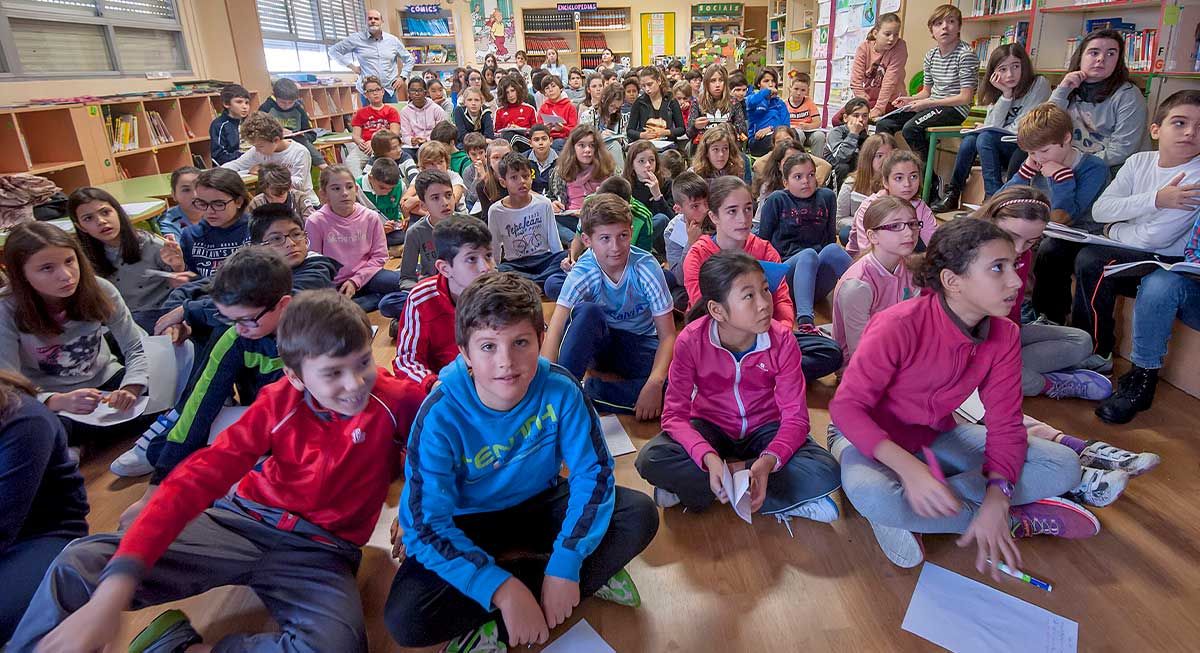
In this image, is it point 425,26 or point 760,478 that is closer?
point 760,478

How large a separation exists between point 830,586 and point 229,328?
152cm

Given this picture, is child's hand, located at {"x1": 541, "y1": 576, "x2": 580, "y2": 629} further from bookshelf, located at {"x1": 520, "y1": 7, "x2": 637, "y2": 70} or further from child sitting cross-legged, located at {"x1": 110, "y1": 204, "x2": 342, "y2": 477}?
bookshelf, located at {"x1": 520, "y1": 7, "x2": 637, "y2": 70}

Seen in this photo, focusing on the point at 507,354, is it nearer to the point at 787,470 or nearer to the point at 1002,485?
the point at 787,470

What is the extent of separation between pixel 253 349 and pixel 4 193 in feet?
6.76

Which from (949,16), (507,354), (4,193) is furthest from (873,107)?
(4,193)

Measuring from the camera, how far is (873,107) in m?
5.37

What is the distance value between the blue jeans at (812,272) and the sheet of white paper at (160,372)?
85.8 inches

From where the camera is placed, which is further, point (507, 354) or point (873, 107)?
point (873, 107)

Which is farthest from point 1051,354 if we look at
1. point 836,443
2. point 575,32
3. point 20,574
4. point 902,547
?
point 575,32

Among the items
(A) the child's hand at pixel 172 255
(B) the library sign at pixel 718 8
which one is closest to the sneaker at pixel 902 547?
(A) the child's hand at pixel 172 255

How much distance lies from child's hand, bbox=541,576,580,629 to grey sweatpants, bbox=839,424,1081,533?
0.65 metres

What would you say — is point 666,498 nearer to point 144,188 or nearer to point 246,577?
point 246,577

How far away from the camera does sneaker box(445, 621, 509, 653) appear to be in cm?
121

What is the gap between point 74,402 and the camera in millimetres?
1700
